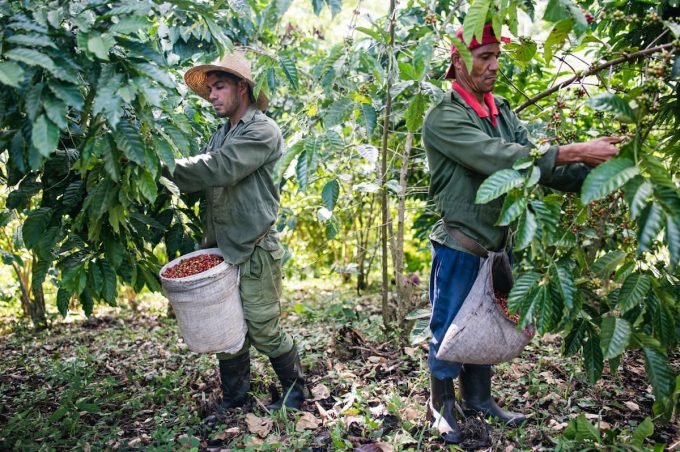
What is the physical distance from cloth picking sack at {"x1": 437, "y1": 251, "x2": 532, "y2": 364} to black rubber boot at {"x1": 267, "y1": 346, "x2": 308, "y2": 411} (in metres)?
0.96

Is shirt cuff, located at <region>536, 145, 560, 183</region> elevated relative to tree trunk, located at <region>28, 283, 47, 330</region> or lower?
elevated

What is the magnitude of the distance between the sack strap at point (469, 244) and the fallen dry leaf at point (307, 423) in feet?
3.63

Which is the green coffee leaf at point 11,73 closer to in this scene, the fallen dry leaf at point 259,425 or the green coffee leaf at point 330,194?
the green coffee leaf at point 330,194

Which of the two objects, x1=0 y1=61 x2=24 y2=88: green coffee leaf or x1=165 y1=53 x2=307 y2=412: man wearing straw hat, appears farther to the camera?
x1=165 y1=53 x2=307 y2=412: man wearing straw hat

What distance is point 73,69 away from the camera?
1.79 meters

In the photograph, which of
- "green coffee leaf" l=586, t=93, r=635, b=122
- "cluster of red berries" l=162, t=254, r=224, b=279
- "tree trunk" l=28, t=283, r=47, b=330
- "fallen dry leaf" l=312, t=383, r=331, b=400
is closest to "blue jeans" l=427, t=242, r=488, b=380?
"fallen dry leaf" l=312, t=383, r=331, b=400

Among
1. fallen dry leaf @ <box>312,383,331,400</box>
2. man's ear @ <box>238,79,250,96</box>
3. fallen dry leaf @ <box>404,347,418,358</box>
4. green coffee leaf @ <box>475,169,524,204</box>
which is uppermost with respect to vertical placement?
man's ear @ <box>238,79,250,96</box>

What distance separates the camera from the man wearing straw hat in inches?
110

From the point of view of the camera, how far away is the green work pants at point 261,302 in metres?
2.85

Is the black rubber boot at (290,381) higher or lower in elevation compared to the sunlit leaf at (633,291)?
lower

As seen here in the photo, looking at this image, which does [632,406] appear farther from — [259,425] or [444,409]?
[259,425]

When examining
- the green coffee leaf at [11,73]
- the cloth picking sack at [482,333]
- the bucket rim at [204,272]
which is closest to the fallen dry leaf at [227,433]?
the bucket rim at [204,272]

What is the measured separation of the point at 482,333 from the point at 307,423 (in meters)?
1.00

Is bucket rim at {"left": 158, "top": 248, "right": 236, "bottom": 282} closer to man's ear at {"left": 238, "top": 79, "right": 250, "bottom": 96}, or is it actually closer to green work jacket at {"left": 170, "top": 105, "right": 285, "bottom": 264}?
green work jacket at {"left": 170, "top": 105, "right": 285, "bottom": 264}
